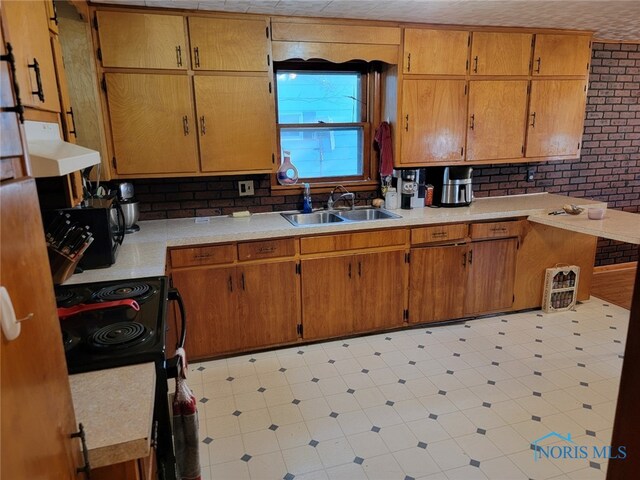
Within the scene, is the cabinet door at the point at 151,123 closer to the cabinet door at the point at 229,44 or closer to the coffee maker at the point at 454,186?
the cabinet door at the point at 229,44

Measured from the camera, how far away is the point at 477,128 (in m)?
3.51

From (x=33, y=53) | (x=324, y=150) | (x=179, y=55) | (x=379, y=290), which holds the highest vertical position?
(x=179, y=55)

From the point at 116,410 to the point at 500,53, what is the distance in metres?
3.64

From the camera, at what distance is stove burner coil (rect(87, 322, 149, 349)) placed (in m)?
1.34

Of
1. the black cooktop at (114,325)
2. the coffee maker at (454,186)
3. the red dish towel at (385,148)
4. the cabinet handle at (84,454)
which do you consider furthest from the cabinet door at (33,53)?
the coffee maker at (454,186)

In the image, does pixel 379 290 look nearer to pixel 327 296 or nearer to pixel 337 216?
pixel 327 296

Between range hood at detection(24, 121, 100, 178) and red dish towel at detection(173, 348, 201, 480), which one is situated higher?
range hood at detection(24, 121, 100, 178)

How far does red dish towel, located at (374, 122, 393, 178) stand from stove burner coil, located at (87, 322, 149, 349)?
248cm

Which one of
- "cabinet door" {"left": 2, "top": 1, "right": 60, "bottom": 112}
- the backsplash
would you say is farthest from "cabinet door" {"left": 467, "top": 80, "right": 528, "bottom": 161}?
"cabinet door" {"left": 2, "top": 1, "right": 60, "bottom": 112}

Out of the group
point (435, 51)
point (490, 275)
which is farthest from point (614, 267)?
point (435, 51)

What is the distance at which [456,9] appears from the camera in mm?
2832

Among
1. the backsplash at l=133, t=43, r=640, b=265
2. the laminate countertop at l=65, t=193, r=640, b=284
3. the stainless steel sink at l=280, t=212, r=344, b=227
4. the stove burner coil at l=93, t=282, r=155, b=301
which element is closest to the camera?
the stove burner coil at l=93, t=282, r=155, b=301

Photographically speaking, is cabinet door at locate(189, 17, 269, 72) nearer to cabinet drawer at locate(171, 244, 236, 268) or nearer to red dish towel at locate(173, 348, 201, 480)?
cabinet drawer at locate(171, 244, 236, 268)

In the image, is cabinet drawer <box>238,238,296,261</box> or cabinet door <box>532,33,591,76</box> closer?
cabinet drawer <box>238,238,296,261</box>
